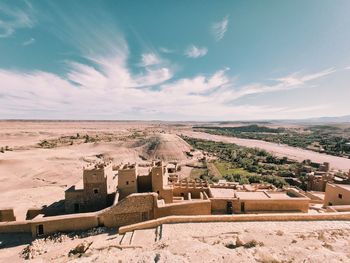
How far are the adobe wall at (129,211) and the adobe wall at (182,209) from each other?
29.3 inches

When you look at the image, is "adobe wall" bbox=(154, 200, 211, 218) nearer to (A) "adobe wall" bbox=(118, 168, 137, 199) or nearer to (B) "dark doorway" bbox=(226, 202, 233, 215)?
(B) "dark doorway" bbox=(226, 202, 233, 215)

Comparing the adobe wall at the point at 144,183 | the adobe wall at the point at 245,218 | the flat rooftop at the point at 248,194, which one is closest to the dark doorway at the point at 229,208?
the flat rooftop at the point at 248,194

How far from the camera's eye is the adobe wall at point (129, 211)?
18.0m

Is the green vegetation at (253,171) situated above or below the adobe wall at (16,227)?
below

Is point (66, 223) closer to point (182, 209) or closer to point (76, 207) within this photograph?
point (76, 207)

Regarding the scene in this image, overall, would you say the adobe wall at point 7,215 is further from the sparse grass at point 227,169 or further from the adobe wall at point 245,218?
the sparse grass at point 227,169

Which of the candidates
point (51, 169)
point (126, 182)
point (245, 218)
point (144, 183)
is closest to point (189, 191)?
point (144, 183)

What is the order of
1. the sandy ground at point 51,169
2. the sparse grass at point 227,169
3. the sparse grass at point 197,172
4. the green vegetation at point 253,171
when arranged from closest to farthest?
the sandy ground at point 51,169 < the green vegetation at point 253,171 < the sparse grass at point 197,172 < the sparse grass at point 227,169

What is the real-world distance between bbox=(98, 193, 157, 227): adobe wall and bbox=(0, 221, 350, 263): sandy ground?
1.03m

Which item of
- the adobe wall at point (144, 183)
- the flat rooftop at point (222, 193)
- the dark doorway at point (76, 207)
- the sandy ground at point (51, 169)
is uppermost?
the adobe wall at point (144, 183)

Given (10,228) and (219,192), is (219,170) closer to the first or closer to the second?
(219,192)

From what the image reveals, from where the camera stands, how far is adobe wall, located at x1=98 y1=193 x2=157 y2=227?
59.2 ft

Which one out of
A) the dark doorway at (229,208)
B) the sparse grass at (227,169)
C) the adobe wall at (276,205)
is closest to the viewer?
the adobe wall at (276,205)

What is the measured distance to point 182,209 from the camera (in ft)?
59.6
